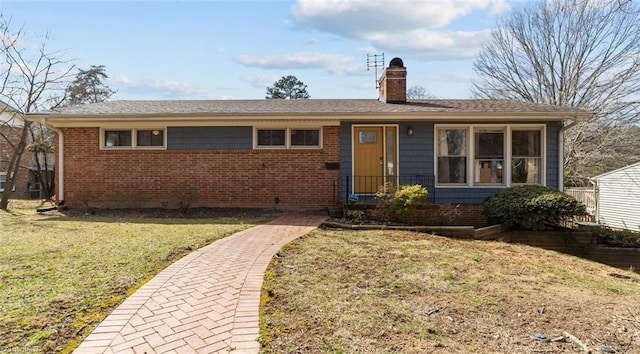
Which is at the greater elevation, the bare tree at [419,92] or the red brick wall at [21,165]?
the bare tree at [419,92]

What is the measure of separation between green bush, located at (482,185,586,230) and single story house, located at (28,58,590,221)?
1.25m

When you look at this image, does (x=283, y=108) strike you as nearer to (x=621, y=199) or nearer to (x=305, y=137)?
(x=305, y=137)

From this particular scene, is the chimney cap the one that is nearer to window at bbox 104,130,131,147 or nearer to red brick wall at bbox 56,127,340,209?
red brick wall at bbox 56,127,340,209

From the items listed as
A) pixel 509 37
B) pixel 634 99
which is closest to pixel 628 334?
pixel 634 99

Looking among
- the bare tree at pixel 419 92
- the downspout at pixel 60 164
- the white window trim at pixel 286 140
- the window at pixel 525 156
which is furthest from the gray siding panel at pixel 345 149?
the bare tree at pixel 419 92

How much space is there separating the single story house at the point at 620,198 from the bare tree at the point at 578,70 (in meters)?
2.89

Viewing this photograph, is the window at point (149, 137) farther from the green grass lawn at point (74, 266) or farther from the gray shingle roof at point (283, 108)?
the green grass lawn at point (74, 266)

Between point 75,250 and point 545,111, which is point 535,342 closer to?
point 75,250

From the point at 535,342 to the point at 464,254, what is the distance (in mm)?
3399

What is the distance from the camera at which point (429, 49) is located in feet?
45.1

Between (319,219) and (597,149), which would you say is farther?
(597,149)

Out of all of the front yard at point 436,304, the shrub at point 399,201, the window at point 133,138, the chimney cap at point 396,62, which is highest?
the chimney cap at point 396,62

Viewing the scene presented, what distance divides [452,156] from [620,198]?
10.9m

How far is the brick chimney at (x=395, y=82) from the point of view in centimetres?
1216
